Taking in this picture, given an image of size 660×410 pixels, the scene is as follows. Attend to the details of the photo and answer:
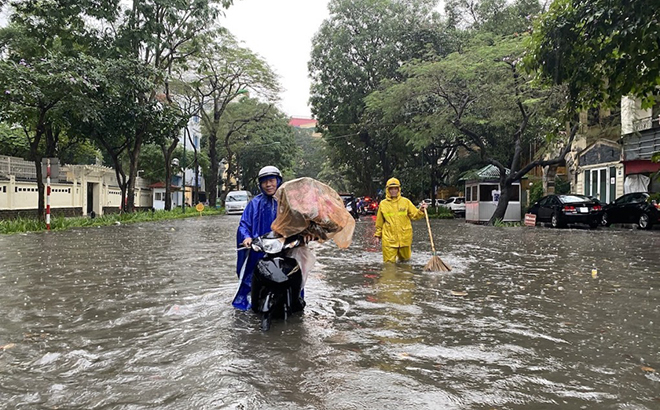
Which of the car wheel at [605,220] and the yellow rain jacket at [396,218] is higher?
the yellow rain jacket at [396,218]

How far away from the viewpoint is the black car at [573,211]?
20.6 metres

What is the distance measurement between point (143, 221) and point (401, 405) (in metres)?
23.9

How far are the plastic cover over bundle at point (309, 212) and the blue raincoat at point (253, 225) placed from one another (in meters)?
0.28

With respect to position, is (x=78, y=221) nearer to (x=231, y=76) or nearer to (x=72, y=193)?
(x=72, y=193)

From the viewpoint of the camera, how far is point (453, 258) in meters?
10.6

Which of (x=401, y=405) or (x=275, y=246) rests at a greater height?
(x=275, y=246)

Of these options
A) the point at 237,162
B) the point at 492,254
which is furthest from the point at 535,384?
the point at 237,162

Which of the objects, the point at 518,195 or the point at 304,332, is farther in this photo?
the point at 518,195

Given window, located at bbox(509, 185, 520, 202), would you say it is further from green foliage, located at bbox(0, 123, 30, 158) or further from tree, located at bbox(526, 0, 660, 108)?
green foliage, located at bbox(0, 123, 30, 158)

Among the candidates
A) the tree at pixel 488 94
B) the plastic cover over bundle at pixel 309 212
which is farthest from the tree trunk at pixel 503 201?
the plastic cover over bundle at pixel 309 212

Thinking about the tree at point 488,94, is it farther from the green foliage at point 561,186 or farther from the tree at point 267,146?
the tree at point 267,146

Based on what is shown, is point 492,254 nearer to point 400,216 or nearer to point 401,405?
point 400,216

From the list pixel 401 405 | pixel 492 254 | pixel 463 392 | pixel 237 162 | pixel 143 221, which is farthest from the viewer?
pixel 237 162

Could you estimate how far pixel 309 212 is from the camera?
16.1 feet
